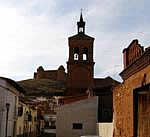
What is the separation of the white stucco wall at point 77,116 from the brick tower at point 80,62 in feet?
37.4

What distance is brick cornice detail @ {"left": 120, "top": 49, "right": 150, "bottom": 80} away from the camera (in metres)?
9.45

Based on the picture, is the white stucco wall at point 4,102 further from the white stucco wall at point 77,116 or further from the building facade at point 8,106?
the white stucco wall at point 77,116

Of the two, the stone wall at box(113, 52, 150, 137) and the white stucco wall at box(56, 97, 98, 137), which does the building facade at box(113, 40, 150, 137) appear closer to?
the stone wall at box(113, 52, 150, 137)


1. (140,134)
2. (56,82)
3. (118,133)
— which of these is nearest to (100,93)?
(118,133)

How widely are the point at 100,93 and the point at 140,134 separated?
24.5m

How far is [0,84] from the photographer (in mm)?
19016

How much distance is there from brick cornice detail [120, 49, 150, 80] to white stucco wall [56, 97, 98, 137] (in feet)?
A: 62.6

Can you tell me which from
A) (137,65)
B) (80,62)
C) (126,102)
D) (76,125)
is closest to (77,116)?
(76,125)

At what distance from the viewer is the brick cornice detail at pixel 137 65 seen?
9.45 metres

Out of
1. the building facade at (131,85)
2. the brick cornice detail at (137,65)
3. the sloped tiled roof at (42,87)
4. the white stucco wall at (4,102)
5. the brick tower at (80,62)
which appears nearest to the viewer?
the brick cornice detail at (137,65)

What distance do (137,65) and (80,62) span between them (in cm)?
3192

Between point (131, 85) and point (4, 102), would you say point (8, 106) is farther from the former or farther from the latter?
point (131, 85)

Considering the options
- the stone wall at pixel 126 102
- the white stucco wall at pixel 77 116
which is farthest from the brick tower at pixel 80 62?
the stone wall at pixel 126 102

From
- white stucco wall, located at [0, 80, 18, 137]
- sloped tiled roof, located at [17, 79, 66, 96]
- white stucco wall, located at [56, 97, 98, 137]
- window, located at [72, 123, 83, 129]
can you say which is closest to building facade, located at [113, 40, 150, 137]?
white stucco wall, located at [0, 80, 18, 137]
